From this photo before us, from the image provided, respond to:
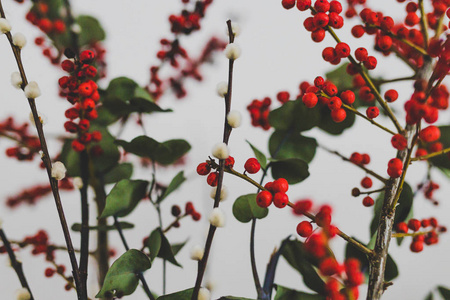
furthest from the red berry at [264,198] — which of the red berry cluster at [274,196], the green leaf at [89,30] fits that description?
the green leaf at [89,30]

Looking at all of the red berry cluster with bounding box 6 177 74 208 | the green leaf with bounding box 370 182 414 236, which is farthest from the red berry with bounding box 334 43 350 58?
the red berry cluster with bounding box 6 177 74 208

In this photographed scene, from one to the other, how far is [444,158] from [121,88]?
1.00 feet

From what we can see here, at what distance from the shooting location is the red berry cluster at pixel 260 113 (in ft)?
1.43

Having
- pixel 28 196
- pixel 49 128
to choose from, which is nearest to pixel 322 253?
pixel 28 196

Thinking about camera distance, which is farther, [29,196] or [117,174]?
[29,196]

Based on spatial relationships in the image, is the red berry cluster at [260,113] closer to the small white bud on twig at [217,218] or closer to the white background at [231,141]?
the small white bud on twig at [217,218]

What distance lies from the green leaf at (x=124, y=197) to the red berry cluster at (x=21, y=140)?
14cm

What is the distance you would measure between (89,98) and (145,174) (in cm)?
39

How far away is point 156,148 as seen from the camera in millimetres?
417

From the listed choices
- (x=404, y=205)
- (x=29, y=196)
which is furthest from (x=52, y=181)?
(x=29, y=196)

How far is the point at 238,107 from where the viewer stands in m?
0.79

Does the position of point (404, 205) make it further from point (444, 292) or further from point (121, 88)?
point (121, 88)

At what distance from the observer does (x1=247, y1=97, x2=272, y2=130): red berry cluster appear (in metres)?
0.44

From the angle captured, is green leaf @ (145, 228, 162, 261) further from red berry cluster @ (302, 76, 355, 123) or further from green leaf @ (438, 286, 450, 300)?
green leaf @ (438, 286, 450, 300)
